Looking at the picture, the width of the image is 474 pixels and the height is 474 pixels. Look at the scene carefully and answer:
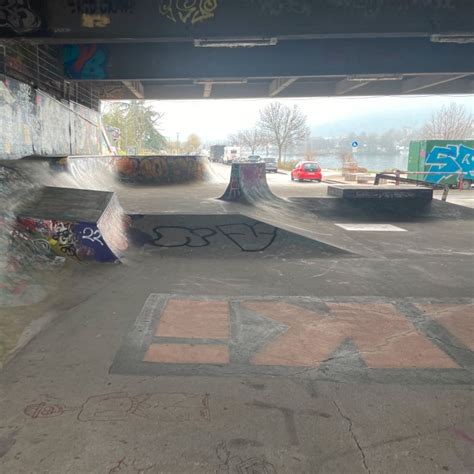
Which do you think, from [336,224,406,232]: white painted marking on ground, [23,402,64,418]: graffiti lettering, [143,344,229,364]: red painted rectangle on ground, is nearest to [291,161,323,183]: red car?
[336,224,406,232]: white painted marking on ground

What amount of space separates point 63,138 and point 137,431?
1564cm

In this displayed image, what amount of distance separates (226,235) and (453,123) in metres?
55.3

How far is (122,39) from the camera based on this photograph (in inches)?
373

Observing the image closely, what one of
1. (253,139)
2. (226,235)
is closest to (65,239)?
(226,235)

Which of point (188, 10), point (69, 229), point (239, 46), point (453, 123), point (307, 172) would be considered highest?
point (453, 123)

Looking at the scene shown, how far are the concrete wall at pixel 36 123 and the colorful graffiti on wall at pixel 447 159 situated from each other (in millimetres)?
22577

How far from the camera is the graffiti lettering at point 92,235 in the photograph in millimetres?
7625

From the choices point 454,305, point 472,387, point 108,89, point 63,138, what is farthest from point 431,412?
point 108,89

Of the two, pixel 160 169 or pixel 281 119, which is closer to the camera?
pixel 160 169

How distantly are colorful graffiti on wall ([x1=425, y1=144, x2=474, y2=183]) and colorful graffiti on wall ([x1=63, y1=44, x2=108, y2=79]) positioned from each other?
74.5 feet

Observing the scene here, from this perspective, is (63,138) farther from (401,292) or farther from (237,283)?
(401,292)

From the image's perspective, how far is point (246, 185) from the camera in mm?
13805

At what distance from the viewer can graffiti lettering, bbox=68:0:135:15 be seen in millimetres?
8891

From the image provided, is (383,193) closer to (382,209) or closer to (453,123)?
(382,209)
